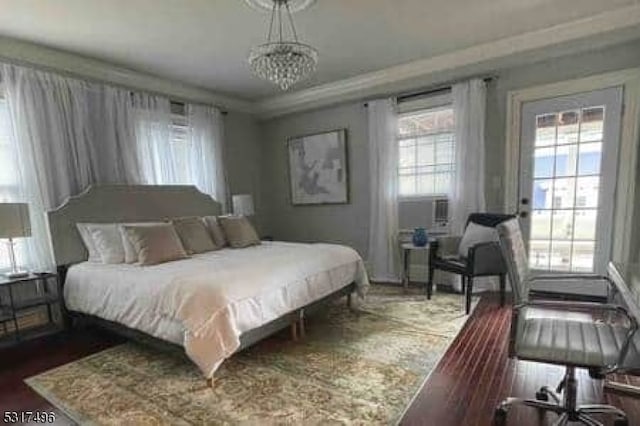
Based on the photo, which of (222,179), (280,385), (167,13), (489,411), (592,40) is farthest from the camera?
(222,179)

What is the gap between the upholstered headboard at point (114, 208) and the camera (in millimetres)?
3244

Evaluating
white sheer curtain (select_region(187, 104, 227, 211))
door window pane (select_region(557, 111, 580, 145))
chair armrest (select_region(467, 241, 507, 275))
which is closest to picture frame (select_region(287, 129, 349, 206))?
white sheer curtain (select_region(187, 104, 227, 211))

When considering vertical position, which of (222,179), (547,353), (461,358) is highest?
(222,179)

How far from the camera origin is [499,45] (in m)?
3.56

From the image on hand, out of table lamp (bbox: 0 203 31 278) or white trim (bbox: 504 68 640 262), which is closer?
table lamp (bbox: 0 203 31 278)

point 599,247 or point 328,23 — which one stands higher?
point 328,23

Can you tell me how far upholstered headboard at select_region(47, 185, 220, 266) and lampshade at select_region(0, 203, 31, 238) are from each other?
337mm

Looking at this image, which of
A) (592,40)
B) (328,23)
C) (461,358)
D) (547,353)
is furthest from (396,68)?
(547,353)

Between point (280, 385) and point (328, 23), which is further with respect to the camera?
point (328, 23)

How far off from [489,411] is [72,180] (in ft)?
13.0

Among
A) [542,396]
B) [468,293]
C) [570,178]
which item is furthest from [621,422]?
[570,178]

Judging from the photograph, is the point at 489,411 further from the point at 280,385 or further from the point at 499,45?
the point at 499,45

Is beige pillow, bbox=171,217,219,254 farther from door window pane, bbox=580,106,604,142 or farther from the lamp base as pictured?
door window pane, bbox=580,106,604,142

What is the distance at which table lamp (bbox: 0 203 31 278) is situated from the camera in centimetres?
270
